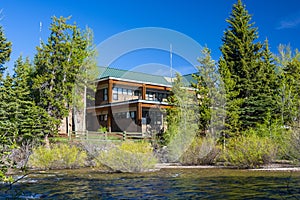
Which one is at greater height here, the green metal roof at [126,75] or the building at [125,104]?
the green metal roof at [126,75]

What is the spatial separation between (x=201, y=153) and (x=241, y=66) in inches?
463

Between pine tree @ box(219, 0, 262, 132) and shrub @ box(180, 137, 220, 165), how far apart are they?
564 cm

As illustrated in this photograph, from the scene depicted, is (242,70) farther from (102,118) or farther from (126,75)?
(102,118)

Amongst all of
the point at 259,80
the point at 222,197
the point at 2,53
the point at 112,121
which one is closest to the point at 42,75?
the point at 2,53

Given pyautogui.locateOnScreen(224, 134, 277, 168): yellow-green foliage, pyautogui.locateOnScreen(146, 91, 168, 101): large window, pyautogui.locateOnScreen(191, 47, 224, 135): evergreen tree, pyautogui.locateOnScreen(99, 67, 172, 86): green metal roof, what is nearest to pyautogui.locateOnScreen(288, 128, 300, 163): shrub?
pyautogui.locateOnScreen(224, 134, 277, 168): yellow-green foliage

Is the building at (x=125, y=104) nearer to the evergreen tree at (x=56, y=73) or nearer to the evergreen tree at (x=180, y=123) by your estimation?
the evergreen tree at (x=180, y=123)

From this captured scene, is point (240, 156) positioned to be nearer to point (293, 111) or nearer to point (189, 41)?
point (293, 111)

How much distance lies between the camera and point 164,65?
124ft

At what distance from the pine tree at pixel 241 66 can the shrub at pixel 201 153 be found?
222 inches

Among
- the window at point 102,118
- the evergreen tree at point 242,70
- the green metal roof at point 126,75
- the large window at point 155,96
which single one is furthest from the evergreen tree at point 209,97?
the window at point 102,118

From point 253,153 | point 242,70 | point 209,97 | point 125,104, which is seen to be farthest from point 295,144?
point 125,104

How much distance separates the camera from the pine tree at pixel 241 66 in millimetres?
25656

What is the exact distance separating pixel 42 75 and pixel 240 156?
1603cm

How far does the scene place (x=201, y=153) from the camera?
774 inches
